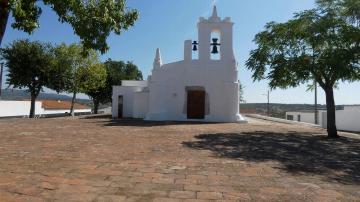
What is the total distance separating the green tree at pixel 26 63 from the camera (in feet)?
97.9

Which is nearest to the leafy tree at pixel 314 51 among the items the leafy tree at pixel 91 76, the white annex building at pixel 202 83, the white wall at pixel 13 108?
the white annex building at pixel 202 83

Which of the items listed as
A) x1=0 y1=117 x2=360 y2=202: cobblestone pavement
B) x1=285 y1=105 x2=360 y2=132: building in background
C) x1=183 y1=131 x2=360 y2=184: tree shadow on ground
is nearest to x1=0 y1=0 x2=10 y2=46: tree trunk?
x1=0 y1=117 x2=360 y2=202: cobblestone pavement

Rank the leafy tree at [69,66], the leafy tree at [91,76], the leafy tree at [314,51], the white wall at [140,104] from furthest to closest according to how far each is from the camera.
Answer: the leafy tree at [91,76] < the leafy tree at [69,66] < the white wall at [140,104] < the leafy tree at [314,51]

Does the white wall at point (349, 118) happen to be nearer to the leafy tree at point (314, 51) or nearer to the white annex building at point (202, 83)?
the white annex building at point (202, 83)

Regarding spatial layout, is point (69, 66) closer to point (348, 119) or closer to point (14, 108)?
point (14, 108)

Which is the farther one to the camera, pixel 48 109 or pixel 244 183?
pixel 48 109

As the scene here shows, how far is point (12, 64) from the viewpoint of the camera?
29.7 m

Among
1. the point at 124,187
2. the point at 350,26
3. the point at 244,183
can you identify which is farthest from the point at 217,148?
the point at 350,26

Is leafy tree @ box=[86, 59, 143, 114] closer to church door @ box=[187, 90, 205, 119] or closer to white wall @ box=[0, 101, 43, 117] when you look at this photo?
white wall @ box=[0, 101, 43, 117]

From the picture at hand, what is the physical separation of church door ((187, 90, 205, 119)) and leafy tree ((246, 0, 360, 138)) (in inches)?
290

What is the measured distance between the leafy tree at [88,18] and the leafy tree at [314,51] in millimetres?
8912

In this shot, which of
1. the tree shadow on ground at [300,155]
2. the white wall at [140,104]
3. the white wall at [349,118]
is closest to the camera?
the tree shadow on ground at [300,155]

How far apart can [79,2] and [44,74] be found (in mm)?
26821

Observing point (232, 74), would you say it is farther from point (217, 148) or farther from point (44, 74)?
point (44, 74)
